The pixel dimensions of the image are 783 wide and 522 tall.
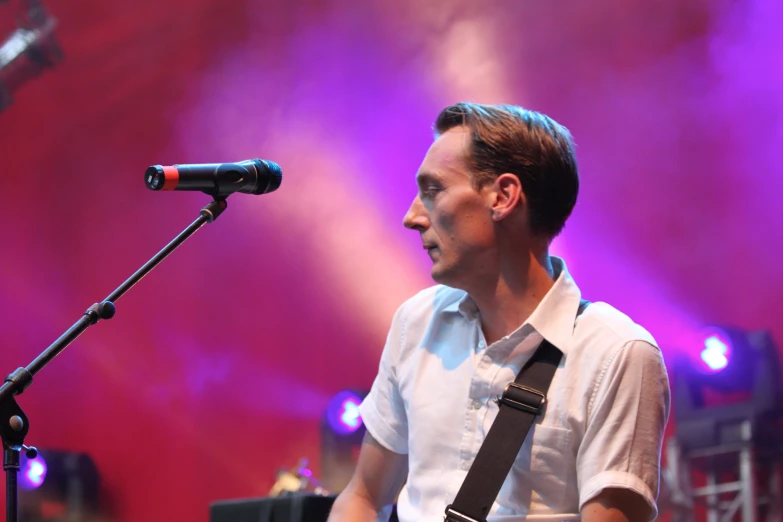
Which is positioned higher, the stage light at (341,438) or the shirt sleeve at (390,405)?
the stage light at (341,438)

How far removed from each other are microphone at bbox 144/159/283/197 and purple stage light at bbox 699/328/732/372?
2451mm

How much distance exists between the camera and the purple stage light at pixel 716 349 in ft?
12.5

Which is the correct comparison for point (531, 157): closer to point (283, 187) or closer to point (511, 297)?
point (511, 297)

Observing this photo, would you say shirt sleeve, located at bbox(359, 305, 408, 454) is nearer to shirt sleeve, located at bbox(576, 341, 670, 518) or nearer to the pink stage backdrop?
shirt sleeve, located at bbox(576, 341, 670, 518)

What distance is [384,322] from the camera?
4965 millimetres

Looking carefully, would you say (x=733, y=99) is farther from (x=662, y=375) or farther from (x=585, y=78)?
(x=662, y=375)

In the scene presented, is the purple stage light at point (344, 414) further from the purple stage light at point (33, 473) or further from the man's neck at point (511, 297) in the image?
the man's neck at point (511, 297)

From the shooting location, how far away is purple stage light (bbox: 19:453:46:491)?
4.92 meters

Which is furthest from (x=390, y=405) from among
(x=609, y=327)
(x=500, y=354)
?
(x=609, y=327)

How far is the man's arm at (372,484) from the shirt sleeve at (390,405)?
28 mm

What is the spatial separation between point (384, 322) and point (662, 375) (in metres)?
3.20

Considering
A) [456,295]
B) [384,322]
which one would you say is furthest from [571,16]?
[456,295]

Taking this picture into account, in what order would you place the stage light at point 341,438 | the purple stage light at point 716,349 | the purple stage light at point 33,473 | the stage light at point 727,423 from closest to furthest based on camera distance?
the stage light at point 727,423
the purple stage light at point 716,349
the stage light at point 341,438
the purple stage light at point 33,473

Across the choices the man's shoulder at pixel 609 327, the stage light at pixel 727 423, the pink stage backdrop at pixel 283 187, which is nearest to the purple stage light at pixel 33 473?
the pink stage backdrop at pixel 283 187
